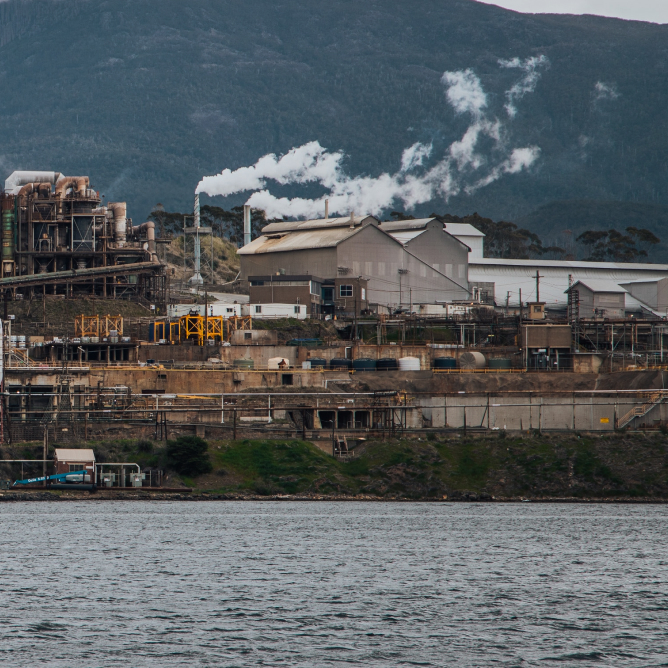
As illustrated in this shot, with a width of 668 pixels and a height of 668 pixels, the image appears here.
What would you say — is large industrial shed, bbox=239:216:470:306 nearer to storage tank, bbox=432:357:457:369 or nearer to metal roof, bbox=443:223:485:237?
storage tank, bbox=432:357:457:369

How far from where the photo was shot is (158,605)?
44.1 m

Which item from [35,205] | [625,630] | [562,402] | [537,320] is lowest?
[625,630]

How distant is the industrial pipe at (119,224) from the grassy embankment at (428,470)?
61039 mm

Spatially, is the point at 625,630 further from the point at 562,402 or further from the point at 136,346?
the point at 136,346

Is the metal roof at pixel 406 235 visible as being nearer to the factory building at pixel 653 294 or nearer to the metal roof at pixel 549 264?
the metal roof at pixel 549 264

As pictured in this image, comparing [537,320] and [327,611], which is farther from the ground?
[537,320]

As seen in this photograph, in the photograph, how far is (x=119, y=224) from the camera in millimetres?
144375

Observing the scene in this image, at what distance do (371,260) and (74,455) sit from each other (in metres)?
65.2

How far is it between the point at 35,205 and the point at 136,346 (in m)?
36.5

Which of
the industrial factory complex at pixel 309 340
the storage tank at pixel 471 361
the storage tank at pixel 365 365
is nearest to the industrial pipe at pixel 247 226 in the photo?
the industrial factory complex at pixel 309 340

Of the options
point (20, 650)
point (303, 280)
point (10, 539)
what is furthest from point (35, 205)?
point (20, 650)

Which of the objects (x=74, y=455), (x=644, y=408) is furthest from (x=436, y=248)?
(x=74, y=455)

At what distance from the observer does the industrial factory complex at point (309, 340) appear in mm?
94500

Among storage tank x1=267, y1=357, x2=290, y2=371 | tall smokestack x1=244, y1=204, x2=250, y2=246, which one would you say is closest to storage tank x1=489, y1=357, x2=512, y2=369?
storage tank x1=267, y1=357, x2=290, y2=371
